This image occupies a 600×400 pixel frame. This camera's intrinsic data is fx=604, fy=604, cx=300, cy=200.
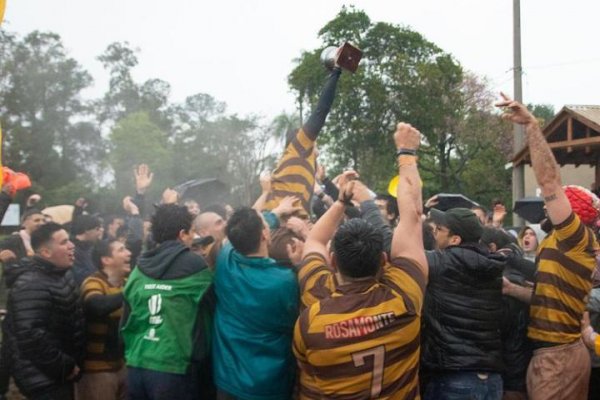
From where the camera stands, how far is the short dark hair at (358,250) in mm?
2844

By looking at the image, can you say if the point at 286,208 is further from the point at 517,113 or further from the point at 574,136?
the point at 574,136

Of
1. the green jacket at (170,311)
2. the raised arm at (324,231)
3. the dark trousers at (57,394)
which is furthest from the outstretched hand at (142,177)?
the raised arm at (324,231)

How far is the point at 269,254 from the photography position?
3.92 metres

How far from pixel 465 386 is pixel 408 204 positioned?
4.04 feet

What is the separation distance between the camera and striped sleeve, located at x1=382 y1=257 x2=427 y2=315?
2.87 m

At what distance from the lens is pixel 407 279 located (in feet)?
9.49

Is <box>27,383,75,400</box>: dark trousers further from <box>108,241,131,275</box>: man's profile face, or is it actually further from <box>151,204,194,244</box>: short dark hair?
<box>151,204,194,244</box>: short dark hair

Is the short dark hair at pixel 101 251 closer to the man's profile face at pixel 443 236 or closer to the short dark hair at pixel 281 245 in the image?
the short dark hair at pixel 281 245

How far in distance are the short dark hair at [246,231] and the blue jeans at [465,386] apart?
1349 mm

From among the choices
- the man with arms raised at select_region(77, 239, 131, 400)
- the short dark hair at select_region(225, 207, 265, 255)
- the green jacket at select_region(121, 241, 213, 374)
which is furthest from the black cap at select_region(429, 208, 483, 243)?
the man with arms raised at select_region(77, 239, 131, 400)

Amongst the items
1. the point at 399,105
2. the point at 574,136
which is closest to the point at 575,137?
the point at 574,136

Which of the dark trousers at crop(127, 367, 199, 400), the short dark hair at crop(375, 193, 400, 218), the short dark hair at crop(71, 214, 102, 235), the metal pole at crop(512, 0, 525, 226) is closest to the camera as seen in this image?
the dark trousers at crop(127, 367, 199, 400)

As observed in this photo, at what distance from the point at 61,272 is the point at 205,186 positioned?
6.72 m

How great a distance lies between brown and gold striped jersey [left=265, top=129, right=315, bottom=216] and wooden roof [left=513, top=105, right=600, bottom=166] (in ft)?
32.6
